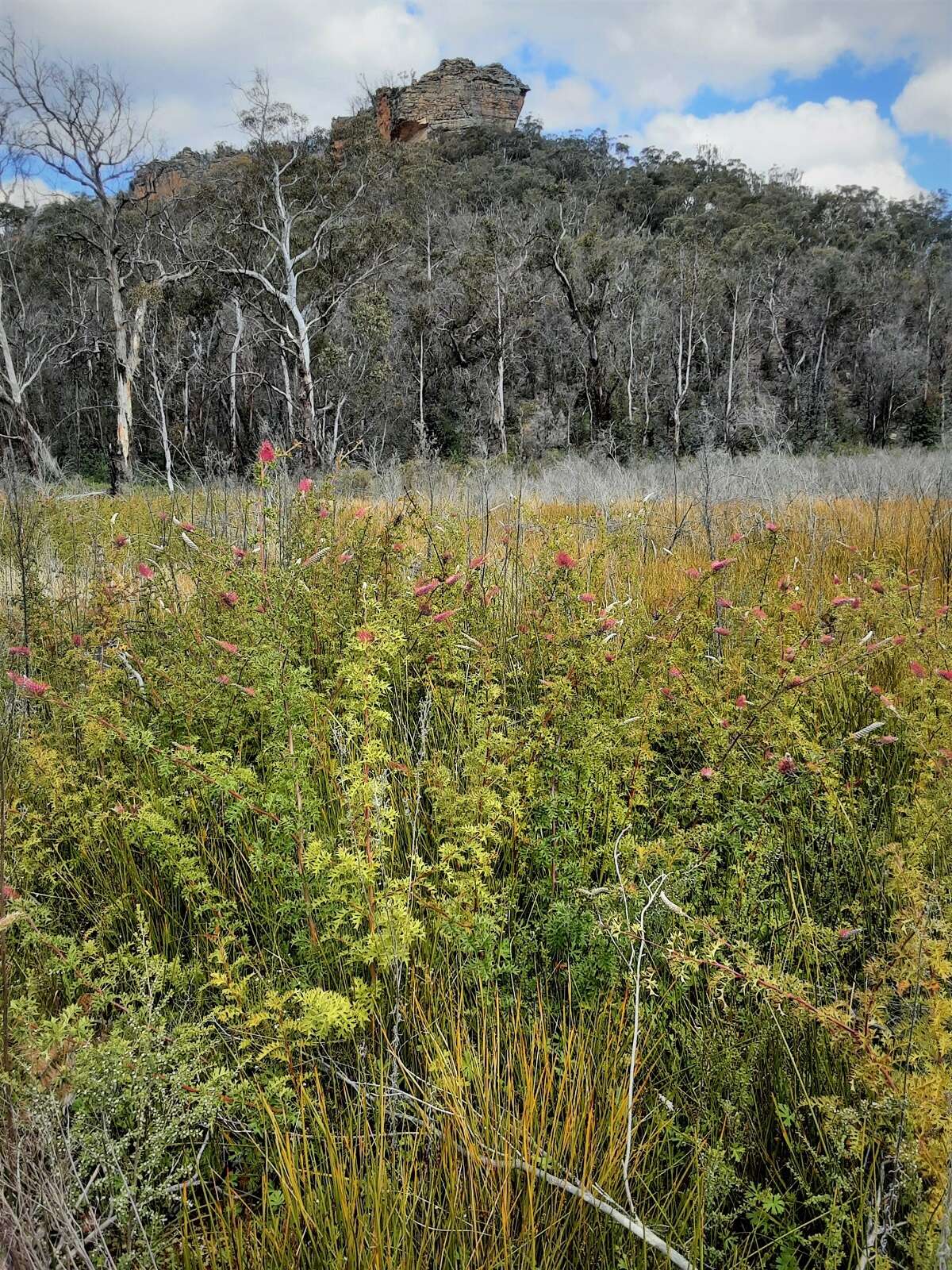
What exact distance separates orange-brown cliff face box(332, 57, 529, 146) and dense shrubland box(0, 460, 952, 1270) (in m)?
70.7

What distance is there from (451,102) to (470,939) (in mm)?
77667

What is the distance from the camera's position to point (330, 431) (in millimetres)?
28141

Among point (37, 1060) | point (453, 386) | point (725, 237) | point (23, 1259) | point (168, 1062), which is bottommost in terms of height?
point (168, 1062)

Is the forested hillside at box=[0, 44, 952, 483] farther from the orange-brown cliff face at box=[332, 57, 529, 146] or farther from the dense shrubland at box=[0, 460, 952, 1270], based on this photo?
the orange-brown cliff face at box=[332, 57, 529, 146]

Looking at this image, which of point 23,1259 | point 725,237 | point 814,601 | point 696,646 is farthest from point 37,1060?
point 725,237

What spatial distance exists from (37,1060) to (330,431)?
95.1 ft

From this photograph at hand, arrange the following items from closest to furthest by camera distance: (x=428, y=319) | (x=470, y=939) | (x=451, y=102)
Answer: (x=470, y=939), (x=428, y=319), (x=451, y=102)

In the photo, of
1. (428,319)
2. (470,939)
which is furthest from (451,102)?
(470,939)

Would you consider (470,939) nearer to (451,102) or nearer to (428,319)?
(428,319)

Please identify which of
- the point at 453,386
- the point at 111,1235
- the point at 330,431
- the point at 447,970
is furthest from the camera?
the point at 453,386

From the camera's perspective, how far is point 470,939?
4.40ft

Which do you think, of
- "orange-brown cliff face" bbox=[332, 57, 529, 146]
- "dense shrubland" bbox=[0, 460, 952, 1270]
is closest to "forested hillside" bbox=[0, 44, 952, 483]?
"dense shrubland" bbox=[0, 460, 952, 1270]

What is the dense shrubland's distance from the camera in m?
1.02

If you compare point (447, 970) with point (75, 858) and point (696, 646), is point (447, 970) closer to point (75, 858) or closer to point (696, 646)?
point (75, 858)
